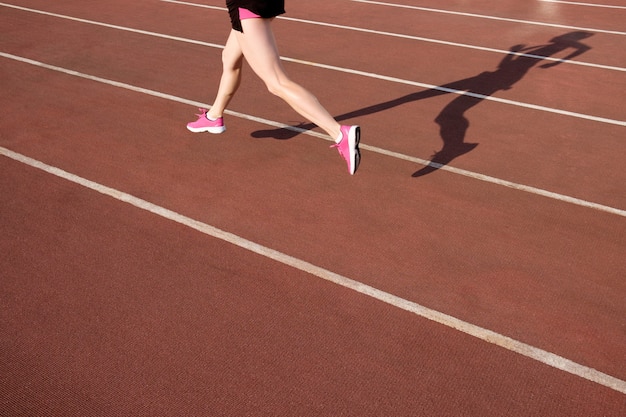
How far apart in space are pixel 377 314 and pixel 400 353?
1.13 feet

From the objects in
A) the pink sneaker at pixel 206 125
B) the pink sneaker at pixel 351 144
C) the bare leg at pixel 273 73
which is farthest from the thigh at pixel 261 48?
the pink sneaker at pixel 206 125

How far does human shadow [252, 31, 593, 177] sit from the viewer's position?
6.09 m

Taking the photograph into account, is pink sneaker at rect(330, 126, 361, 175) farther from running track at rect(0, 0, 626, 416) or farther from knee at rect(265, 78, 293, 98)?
knee at rect(265, 78, 293, 98)

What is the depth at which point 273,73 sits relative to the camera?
16.8ft

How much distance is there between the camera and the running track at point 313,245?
3.22 m

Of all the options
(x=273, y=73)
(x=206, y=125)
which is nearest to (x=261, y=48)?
(x=273, y=73)

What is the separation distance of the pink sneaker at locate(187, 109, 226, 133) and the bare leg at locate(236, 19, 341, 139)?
3.63 feet

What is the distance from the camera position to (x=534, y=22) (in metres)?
11.5

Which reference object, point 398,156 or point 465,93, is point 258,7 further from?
point 465,93

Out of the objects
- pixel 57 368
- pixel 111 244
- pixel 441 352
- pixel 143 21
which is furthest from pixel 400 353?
pixel 143 21

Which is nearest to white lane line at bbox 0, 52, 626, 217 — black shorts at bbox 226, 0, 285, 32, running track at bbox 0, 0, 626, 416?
running track at bbox 0, 0, 626, 416

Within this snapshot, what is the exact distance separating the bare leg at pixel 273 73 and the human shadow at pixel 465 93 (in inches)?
38.1

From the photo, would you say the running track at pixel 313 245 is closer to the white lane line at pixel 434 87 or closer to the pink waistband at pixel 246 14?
the white lane line at pixel 434 87

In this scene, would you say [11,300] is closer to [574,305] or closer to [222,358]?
[222,358]
